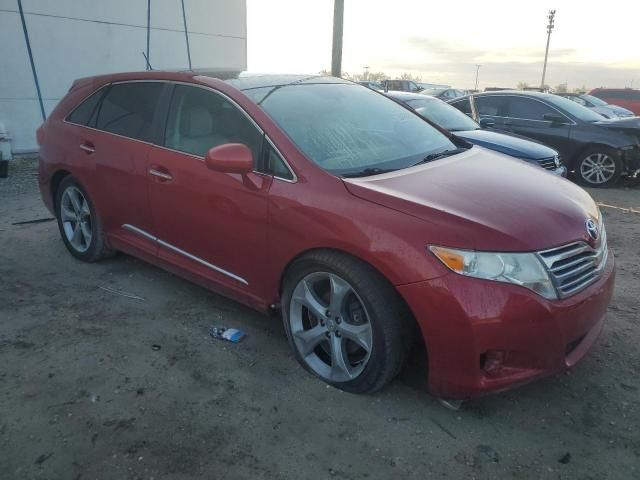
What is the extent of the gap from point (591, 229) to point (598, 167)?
668cm

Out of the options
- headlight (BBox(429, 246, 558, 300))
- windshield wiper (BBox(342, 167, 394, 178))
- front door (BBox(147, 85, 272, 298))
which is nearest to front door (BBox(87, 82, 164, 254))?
front door (BBox(147, 85, 272, 298))

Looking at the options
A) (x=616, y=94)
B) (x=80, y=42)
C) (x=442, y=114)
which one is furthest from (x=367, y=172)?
(x=616, y=94)

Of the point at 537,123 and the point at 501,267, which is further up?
the point at 501,267

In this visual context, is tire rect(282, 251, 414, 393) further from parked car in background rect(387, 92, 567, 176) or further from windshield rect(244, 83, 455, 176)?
parked car in background rect(387, 92, 567, 176)

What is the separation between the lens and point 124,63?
36.6 ft

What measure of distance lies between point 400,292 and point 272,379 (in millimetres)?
971

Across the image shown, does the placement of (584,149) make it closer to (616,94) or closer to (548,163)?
(548,163)

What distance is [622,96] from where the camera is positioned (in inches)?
926

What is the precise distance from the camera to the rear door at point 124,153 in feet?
12.2

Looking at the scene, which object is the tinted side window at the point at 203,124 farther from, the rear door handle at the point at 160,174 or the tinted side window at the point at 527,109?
the tinted side window at the point at 527,109

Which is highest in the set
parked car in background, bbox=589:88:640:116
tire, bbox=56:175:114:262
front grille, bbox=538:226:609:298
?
front grille, bbox=538:226:609:298

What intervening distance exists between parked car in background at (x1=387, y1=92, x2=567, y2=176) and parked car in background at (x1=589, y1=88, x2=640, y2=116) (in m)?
18.6

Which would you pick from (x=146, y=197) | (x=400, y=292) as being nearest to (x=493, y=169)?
(x=400, y=292)

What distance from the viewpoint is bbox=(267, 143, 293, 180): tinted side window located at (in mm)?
2885
